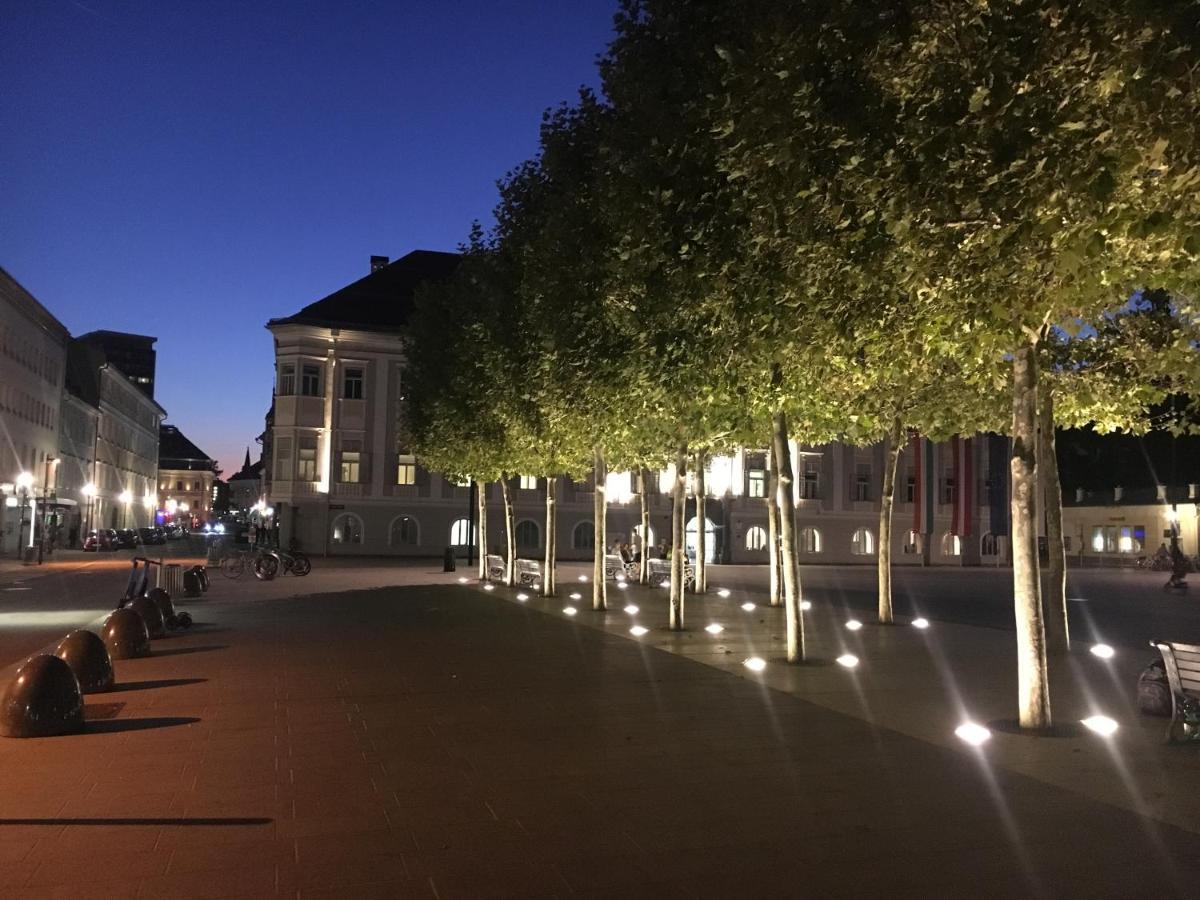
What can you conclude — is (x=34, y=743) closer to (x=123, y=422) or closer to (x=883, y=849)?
(x=883, y=849)

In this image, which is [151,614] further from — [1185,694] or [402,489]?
[402,489]

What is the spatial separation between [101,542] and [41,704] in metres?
55.7

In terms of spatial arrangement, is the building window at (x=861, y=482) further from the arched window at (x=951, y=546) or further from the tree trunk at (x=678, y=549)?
the tree trunk at (x=678, y=549)

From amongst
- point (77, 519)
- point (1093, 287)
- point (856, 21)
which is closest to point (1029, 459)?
point (1093, 287)

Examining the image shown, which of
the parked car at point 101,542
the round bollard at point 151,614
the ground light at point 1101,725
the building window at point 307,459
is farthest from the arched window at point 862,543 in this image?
the ground light at point 1101,725

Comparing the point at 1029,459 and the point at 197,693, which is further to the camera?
the point at 197,693

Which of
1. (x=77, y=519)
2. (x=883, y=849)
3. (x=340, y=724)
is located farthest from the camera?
(x=77, y=519)

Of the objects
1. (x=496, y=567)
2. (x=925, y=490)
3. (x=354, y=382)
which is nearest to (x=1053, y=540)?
(x=496, y=567)

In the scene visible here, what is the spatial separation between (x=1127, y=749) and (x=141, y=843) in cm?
745

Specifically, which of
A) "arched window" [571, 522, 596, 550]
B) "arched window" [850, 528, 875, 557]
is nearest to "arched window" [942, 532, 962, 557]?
"arched window" [850, 528, 875, 557]

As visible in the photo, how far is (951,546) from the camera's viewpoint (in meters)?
61.7

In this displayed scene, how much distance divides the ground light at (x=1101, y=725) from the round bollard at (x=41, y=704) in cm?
893

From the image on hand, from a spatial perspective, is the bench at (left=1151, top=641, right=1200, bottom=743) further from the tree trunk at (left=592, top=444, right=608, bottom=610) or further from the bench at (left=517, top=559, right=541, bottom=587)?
the bench at (left=517, top=559, right=541, bottom=587)

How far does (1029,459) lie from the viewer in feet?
32.1
